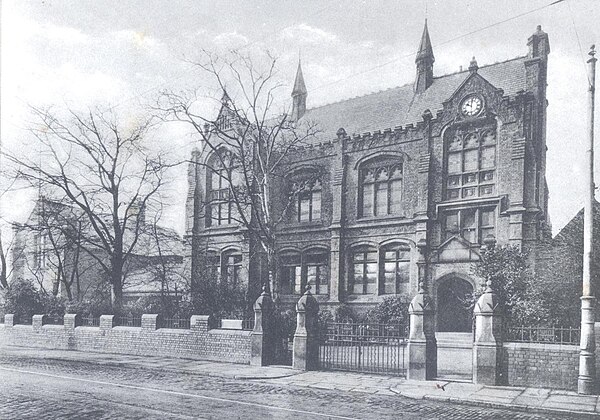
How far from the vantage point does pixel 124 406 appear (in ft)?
30.9

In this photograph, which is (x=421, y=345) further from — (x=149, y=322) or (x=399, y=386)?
(x=149, y=322)

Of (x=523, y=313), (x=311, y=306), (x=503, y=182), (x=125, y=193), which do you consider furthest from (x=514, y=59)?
(x=125, y=193)

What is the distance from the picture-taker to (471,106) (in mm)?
24625

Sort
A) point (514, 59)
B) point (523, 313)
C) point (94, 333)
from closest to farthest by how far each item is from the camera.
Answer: point (523, 313) → point (94, 333) → point (514, 59)

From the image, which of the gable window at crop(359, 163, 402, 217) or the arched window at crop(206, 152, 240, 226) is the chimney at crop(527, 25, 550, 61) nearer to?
the gable window at crop(359, 163, 402, 217)

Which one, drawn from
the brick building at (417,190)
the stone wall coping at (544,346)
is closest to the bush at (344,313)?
the brick building at (417,190)

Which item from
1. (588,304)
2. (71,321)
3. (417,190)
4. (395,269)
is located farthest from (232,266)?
(588,304)

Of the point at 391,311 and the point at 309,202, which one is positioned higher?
the point at 309,202

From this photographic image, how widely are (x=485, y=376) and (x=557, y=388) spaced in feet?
4.74

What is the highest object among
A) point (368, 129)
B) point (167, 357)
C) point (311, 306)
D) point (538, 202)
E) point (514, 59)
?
point (514, 59)

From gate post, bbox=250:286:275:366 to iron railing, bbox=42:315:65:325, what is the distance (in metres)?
11.5

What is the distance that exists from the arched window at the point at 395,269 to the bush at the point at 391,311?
3.31 ft

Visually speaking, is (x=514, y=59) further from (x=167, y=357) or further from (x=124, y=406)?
(x=124, y=406)

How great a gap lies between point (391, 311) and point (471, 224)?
518 centimetres
